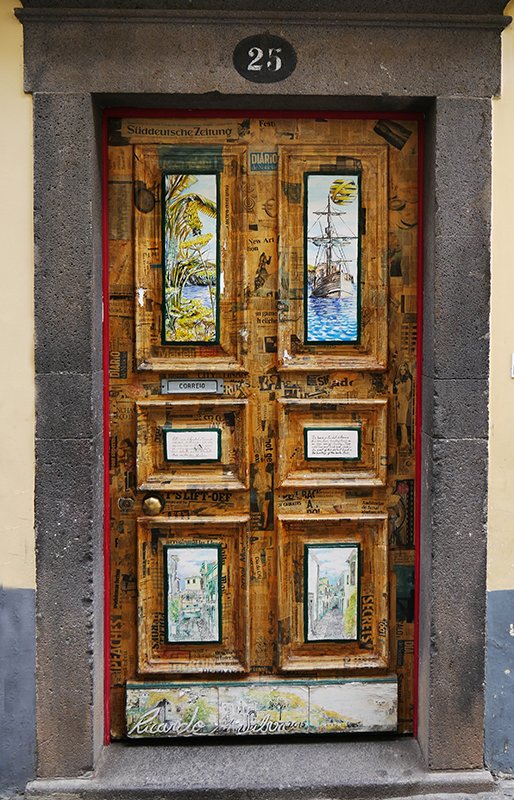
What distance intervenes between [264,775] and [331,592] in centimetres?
84

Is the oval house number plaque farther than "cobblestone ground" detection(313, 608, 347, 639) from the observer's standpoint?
No

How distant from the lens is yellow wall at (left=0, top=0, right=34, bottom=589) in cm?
267

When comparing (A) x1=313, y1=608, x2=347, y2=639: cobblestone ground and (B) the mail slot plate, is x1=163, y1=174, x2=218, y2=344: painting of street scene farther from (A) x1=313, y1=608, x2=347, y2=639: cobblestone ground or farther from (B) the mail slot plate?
(A) x1=313, y1=608, x2=347, y2=639: cobblestone ground

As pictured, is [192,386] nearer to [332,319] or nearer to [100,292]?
[100,292]

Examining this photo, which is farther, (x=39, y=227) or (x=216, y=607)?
(x=216, y=607)

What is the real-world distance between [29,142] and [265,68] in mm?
1046

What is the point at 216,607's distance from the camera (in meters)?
3.00

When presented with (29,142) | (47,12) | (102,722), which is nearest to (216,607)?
(102,722)

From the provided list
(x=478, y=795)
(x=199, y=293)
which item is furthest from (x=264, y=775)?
(x=199, y=293)

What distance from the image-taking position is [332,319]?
2.96 m

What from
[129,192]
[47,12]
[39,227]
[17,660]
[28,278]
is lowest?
[17,660]

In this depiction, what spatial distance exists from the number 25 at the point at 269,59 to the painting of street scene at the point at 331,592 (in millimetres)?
2127

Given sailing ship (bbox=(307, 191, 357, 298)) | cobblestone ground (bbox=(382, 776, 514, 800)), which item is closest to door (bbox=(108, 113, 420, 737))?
sailing ship (bbox=(307, 191, 357, 298))

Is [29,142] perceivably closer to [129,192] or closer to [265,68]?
[129,192]
